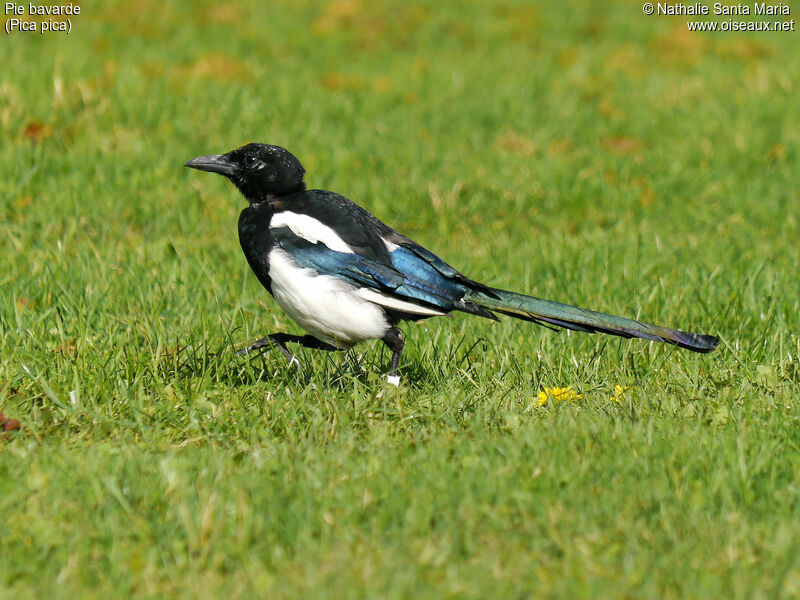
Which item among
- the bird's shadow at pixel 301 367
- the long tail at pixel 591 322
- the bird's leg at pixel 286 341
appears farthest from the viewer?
the bird's leg at pixel 286 341

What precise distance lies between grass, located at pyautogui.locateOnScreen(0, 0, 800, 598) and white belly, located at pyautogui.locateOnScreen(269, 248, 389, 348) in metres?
0.25

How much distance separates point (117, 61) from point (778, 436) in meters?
6.44

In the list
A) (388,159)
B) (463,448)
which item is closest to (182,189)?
(388,159)

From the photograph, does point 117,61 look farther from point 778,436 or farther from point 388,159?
point 778,436

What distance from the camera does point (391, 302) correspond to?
4.05 metres

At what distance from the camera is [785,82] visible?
8.79 metres

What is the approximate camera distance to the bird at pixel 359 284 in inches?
157

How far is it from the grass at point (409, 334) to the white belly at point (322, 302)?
0.25 metres

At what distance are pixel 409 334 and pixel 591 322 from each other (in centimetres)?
103

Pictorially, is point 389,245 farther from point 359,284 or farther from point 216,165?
point 216,165

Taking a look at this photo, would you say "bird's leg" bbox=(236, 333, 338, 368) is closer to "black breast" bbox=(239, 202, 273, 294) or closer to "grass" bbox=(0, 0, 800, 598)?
"grass" bbox=(0, 0, 800, 598)

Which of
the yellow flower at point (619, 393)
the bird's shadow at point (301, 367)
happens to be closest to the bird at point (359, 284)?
the bird's shadow at point (301, 367)

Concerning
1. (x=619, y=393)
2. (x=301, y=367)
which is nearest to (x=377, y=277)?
(x=301, y=367)

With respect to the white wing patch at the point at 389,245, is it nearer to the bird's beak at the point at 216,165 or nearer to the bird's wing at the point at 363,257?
the bird's wing at the point at 363,257
